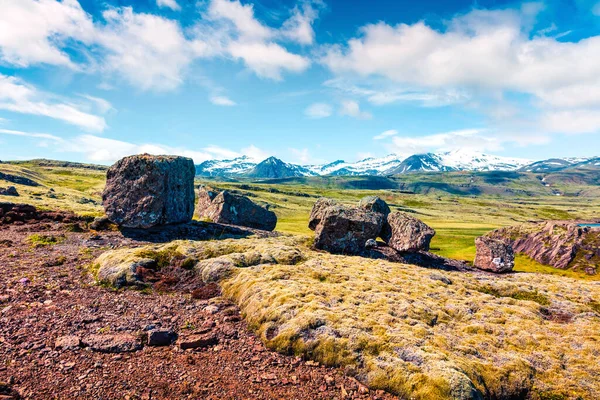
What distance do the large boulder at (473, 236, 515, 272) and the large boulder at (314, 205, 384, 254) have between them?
1705 cm

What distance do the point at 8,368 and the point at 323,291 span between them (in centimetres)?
1538

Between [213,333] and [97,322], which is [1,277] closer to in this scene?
[97,322]

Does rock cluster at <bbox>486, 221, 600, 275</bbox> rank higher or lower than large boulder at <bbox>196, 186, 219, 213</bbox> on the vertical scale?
lower

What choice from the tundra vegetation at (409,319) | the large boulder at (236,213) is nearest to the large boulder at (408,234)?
the tundra vegetation at (409,319)

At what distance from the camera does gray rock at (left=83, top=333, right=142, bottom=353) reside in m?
14.5

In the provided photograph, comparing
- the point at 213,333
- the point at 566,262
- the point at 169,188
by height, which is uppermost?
the point at 169,188

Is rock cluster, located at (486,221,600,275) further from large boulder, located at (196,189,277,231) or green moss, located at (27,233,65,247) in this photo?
green moss, located at (27,233,65,247)

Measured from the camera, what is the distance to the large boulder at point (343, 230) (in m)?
36.9

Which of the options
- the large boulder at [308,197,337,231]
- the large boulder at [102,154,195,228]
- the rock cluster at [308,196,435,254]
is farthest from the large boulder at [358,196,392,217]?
the large boulder at [102,154,195,228]

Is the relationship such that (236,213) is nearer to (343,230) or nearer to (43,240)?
(343,230)

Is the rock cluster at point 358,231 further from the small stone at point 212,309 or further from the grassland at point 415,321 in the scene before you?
the small stone at point 212,309

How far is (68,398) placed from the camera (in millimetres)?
11336

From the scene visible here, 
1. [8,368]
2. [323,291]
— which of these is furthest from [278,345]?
[8,368]

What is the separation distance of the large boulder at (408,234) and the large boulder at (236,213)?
22.6 m
